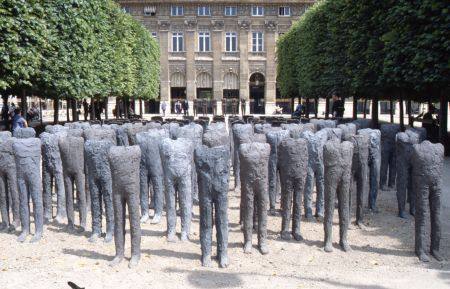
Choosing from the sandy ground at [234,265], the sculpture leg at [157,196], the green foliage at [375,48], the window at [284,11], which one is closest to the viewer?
the sandy ground at [234,265]

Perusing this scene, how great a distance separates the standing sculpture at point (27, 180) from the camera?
910 cm

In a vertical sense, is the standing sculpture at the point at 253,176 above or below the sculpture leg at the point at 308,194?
above

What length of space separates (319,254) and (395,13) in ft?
41.9

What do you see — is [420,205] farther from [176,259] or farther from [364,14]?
[364,14]

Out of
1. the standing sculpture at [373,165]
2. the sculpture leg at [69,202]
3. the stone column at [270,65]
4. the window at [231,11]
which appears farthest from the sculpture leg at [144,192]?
the window at [231,11]

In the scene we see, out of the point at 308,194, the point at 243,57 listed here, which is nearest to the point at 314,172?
the point at 308,194

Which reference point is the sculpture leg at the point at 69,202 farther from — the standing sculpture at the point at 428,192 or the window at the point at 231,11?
the window at the point at 231,11

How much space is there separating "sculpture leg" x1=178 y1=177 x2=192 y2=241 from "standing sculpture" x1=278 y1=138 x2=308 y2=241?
1.62 m

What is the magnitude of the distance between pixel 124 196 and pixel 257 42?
185 ft

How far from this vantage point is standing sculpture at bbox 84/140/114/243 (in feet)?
29.1

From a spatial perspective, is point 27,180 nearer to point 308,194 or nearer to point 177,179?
point 177,179

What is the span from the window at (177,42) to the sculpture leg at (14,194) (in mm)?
53990

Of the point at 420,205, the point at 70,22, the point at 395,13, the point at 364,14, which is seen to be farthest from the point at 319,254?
the point at 70,22

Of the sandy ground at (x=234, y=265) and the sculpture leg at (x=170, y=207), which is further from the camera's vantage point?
the sculpture leg at (x=170, y=207)
